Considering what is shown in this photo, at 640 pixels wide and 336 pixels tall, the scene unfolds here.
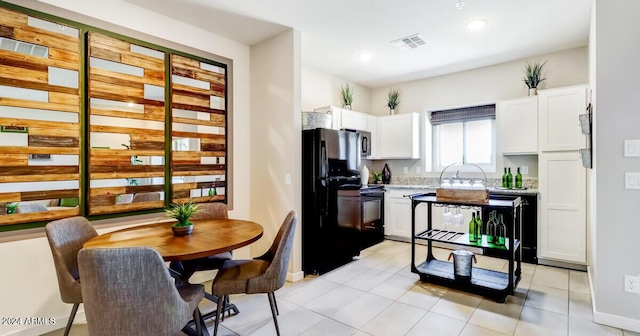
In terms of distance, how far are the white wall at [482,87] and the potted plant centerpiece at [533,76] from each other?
73 mm

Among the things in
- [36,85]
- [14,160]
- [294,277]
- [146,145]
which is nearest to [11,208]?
[14,160]

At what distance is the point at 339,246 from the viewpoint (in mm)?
3691

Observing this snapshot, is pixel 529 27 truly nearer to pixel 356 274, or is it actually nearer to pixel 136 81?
pixel 356 274

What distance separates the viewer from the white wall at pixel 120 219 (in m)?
2.22

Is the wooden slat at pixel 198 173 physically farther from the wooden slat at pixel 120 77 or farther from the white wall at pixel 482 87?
the white wall at pixel 482 87

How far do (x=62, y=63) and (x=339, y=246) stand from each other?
10.6 feet

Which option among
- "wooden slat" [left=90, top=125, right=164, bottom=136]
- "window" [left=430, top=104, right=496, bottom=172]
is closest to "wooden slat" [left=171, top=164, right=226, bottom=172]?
"wooden slat" [left=90, top=125, right=164, bottom=136]

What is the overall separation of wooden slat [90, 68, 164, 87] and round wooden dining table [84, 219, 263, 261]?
140 cm

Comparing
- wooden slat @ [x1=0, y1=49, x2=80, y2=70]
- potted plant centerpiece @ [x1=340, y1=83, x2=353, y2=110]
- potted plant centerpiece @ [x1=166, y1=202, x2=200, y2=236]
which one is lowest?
potted plant centerpiece @ [x1=166, y1=202, x2=200, y2=236]

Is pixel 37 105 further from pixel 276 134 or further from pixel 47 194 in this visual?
pixel 276 134

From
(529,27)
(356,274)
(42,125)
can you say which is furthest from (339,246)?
(529,27)

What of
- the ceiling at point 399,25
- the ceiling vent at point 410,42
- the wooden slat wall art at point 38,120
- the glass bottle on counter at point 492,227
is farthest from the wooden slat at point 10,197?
the glass bottle on counter at point 492,227

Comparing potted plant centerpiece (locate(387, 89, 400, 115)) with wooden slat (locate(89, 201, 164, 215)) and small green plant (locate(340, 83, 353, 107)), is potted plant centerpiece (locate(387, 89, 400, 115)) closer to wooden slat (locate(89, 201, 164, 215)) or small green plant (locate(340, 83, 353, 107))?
small green plant (locate(340, 83, 353, 107))

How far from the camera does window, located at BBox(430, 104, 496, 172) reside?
474cm
